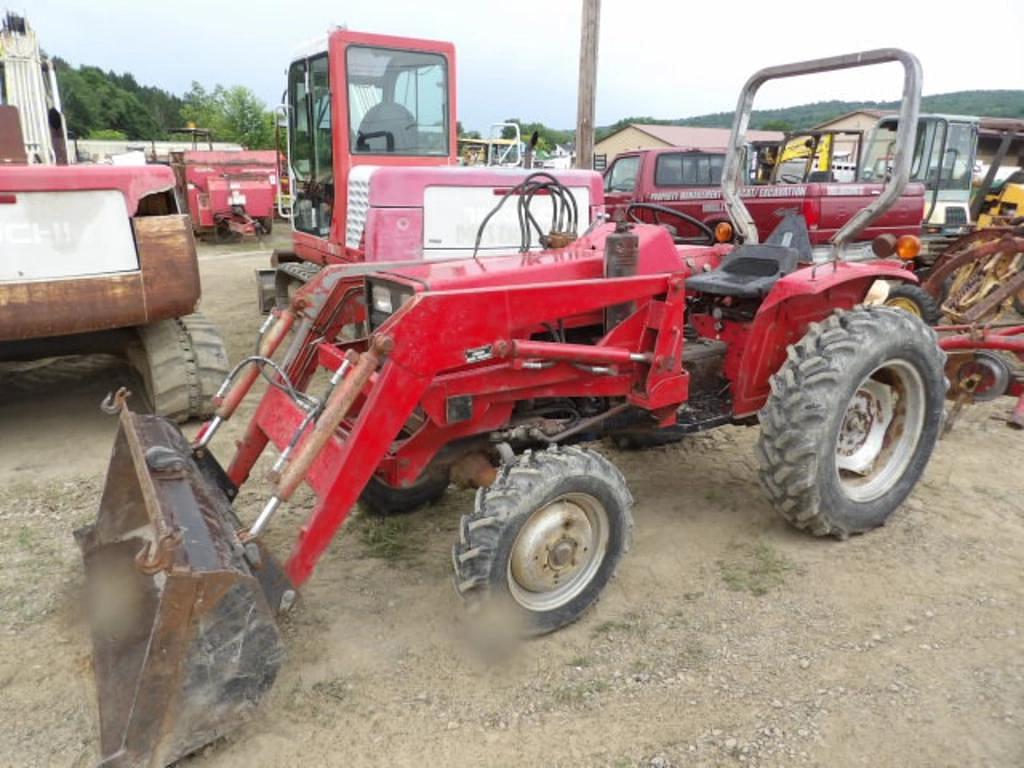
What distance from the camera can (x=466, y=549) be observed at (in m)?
2.60

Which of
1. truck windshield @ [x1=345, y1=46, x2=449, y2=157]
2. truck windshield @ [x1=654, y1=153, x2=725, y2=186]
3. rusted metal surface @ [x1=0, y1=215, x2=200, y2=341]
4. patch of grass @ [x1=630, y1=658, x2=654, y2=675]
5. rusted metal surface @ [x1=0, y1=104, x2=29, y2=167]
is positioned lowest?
patch of grass @ [x1=630, y1=658, x2=654, y2=675]

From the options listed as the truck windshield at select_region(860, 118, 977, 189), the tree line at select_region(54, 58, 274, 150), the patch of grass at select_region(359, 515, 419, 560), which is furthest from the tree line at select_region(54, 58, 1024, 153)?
the patch of grass at select_region(359, 515, 419, 560)

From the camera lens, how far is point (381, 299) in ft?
10.2

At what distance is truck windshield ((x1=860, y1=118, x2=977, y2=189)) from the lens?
9.45m

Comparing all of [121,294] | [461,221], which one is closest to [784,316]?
[461,221]

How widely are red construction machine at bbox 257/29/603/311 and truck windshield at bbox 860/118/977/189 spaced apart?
203 inches

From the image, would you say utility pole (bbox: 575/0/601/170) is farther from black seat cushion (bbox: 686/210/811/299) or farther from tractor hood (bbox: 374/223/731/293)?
tractor hood (bbox: 374/223/731/293)

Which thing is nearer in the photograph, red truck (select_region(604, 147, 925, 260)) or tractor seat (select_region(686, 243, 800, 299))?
tractor seat (select_region(686, 243, 800, 299))

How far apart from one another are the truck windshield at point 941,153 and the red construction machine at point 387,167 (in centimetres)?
517

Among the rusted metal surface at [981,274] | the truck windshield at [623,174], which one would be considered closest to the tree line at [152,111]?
A: the truck windshield at [623,174]

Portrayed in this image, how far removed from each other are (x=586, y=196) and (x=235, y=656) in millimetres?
5128

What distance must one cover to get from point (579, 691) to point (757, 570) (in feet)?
3.70

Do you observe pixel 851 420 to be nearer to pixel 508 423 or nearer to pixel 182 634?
pixel 508 423

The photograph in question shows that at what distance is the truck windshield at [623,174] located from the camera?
11.2m
